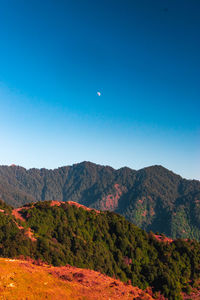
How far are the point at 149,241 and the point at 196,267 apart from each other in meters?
19.9

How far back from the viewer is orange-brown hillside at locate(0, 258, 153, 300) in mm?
18094

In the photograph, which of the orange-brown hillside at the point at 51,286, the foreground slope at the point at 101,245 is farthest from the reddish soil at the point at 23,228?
the orange-brown hillside at the point at 51,286

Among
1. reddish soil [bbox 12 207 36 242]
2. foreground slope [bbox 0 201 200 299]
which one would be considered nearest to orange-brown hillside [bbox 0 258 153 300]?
foreground slope [bbox 0 201 200 299]

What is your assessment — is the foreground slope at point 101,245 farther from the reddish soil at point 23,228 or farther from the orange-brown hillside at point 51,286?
the orange-brown hillside at point 51,286

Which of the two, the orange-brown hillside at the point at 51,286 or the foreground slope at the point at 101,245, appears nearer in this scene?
the orange-brown hillside at the point at 51,286

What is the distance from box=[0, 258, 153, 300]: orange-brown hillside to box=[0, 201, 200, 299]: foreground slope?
23854mm

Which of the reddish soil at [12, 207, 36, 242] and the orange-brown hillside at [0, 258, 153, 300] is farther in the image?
the reddish soil at [12, 207, 36, 242]

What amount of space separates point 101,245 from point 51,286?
56398 millimetres

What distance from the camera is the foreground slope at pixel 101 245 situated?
5394 cm

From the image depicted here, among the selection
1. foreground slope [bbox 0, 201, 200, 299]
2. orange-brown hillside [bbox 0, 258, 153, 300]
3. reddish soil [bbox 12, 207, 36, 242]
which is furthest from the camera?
reddish soil [bbox 12, 207, 36, 242]

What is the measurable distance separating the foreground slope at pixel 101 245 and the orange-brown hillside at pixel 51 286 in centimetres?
2385

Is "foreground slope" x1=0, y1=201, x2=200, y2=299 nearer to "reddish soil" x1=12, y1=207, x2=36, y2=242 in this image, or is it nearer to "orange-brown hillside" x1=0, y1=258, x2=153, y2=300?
"reddish soil" x1=12, y1=207, x2=36, y2=242

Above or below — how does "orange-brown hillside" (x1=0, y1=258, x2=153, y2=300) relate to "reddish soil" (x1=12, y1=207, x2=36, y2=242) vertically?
above

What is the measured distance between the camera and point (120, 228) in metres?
81.5
